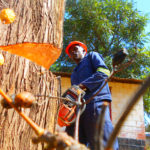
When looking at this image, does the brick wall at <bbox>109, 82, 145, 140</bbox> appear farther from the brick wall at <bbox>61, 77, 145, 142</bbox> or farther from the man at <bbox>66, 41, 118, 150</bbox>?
the man at <bbox>66, 41, 118, 150</bbox>

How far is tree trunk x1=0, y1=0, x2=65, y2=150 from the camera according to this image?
5.15 ft

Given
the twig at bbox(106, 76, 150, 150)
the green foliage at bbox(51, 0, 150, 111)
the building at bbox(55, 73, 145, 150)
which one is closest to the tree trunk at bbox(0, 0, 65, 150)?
the twig at bbox(106, 76, 150, 150)

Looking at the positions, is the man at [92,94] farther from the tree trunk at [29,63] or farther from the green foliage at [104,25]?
the green foliage at [104,25]

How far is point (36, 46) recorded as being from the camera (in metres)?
1.88

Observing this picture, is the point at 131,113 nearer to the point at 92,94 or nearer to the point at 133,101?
the point at 92,94

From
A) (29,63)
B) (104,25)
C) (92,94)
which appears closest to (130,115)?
(92,94)

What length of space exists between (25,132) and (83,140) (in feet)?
3.32

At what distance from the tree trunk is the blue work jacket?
55 centimetres

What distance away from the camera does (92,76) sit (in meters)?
2.37

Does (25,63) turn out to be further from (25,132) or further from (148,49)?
(148,49)

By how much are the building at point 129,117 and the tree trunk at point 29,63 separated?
4.91 meters

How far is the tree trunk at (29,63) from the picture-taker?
5.15 ft

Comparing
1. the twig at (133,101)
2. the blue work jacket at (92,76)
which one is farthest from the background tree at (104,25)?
the twig at (133,101)

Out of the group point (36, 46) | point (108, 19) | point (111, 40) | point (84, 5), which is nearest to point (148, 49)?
point (111, 40)
